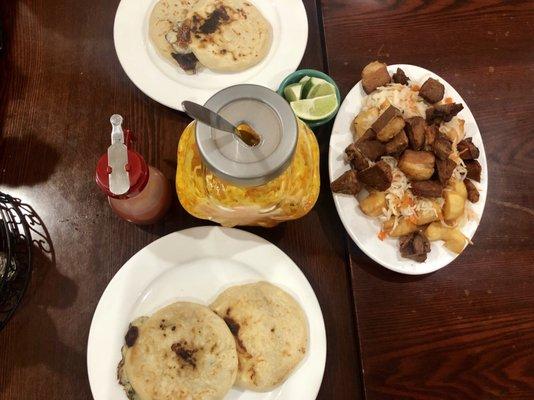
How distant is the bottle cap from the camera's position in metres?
1.02

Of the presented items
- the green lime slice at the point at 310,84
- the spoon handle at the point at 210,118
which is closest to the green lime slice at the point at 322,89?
the green lime slice at the point at 310,84

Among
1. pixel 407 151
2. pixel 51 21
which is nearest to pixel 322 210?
pixel 407 151

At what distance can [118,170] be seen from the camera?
1.03 m

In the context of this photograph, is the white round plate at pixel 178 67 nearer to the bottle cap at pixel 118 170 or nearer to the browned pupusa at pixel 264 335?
the bottle cap at pixel 118 170

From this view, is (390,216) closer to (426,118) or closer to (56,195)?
(426,118)

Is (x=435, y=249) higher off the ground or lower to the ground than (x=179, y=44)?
lower

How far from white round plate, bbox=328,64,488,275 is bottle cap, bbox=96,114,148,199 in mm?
600

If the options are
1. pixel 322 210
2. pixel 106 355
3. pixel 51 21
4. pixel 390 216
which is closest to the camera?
pixel 106 355

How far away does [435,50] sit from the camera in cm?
156

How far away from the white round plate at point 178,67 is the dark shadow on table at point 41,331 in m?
0.65

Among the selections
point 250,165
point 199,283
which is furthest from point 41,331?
point 250,165

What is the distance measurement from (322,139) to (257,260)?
1.65 feet

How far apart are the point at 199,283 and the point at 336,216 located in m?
0.50

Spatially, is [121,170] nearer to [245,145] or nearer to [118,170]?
[118,170]
